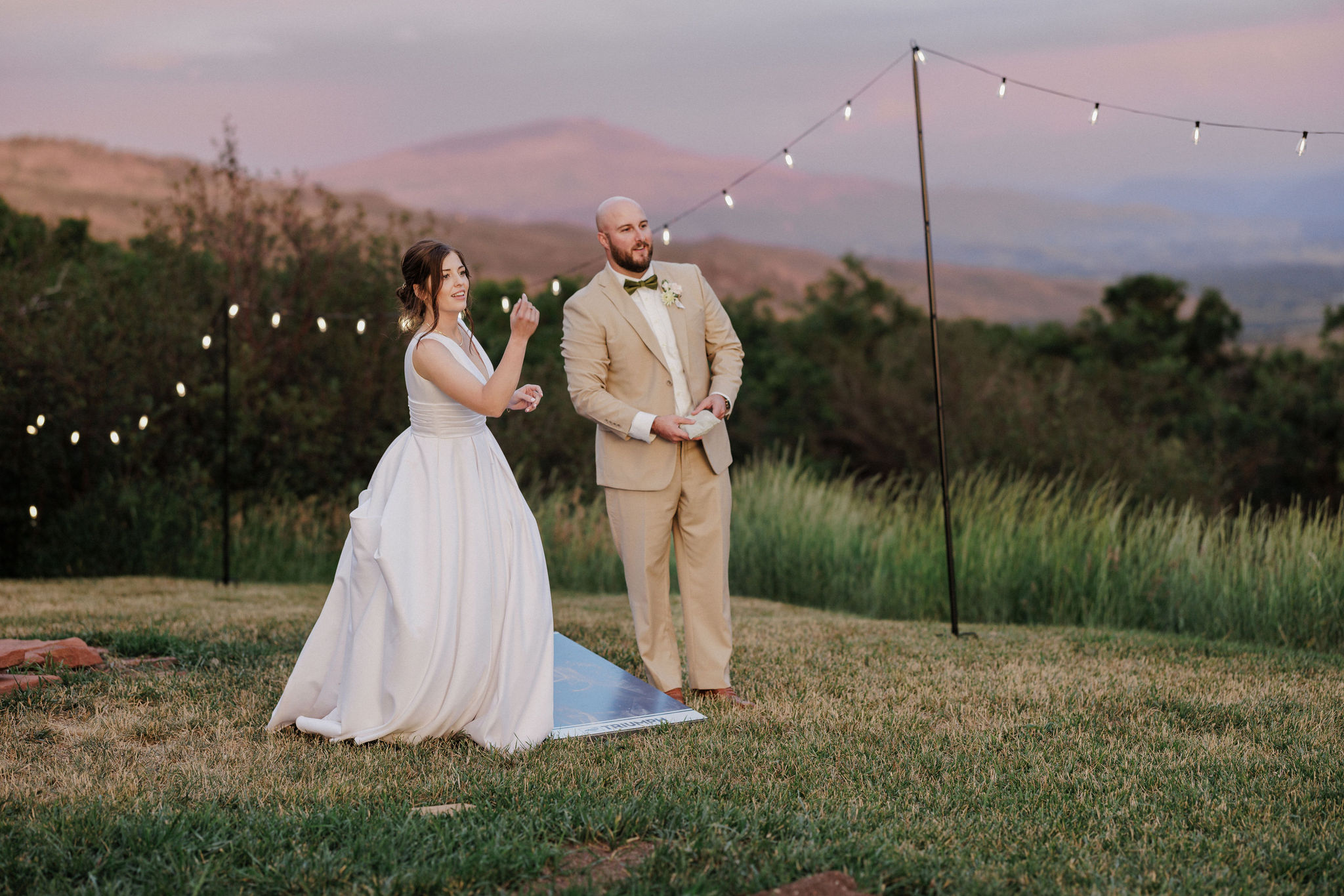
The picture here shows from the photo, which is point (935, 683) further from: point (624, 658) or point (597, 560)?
point (597, 560)

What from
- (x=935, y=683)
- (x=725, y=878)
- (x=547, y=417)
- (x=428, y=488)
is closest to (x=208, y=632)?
(x=428, y=488)

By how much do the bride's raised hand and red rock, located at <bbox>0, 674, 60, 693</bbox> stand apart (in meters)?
2.77

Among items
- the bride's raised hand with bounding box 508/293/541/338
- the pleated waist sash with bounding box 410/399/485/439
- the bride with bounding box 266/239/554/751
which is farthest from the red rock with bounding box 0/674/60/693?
the bride's raised hand with bounding box 508/293/541/338

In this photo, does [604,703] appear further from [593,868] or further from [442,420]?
[593,868]

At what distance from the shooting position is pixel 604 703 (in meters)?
5.02

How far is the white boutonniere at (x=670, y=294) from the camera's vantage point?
17.3ft

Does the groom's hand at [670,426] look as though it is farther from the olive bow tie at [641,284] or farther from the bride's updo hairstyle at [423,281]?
the bride's updo hairstyle at [423,281]

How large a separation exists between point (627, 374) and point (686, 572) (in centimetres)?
96

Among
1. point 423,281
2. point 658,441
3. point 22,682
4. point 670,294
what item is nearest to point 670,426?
point 658,441

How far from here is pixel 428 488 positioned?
4516mm

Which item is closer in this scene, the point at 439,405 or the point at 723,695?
the point at 439,405

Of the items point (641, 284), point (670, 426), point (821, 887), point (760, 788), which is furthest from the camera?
point (641, 284)

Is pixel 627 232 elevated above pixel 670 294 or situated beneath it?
elevated above

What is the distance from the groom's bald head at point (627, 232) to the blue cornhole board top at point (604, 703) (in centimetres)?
190
